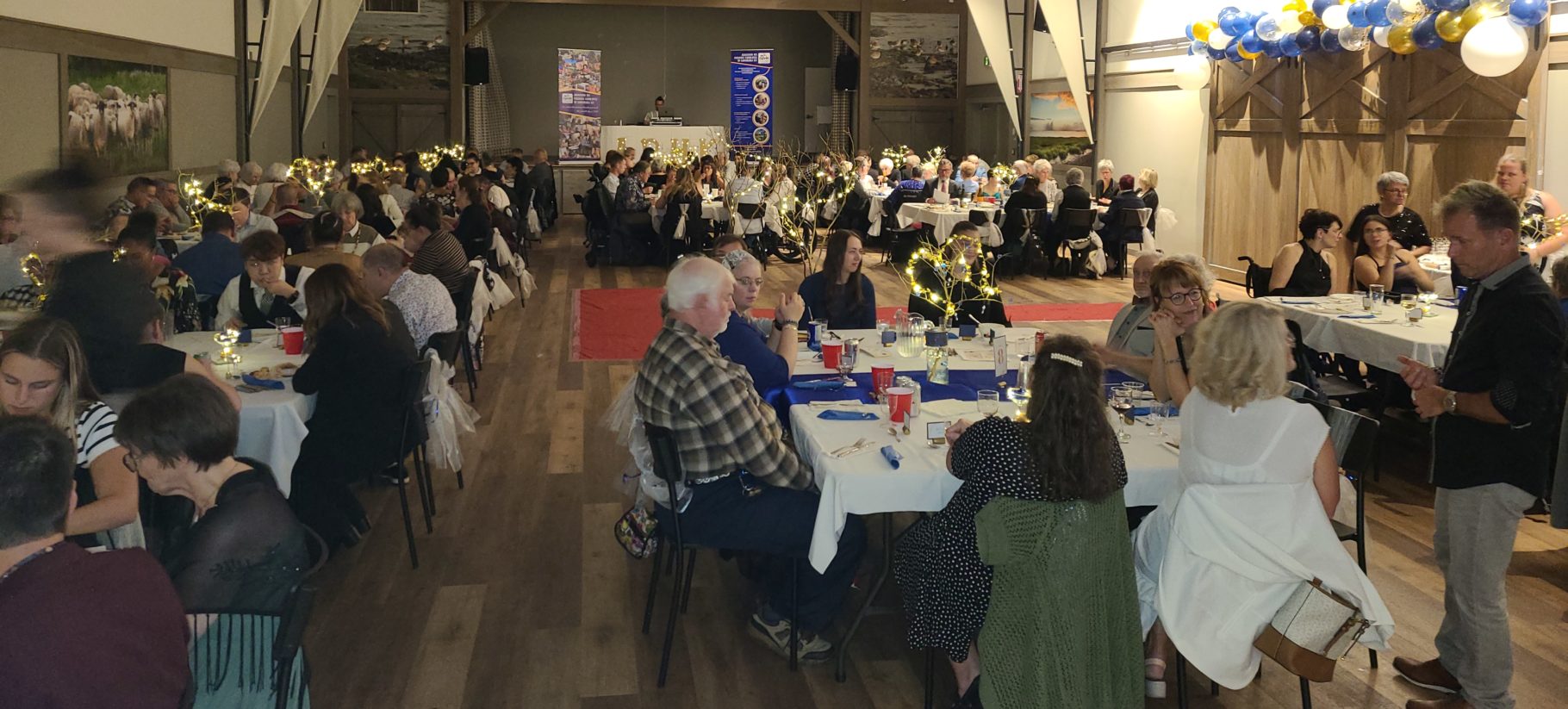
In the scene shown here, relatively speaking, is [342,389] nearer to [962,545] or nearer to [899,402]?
[899,402]

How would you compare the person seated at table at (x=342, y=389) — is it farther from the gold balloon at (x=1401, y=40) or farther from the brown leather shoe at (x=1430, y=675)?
the gold balloon at (x=1401, y=40)

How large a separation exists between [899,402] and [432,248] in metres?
4.52

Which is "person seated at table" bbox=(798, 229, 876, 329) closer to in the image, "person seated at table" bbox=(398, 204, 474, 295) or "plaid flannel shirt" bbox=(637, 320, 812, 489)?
"plaid flannel shirt" bbox=(637, 320, 812, 489)

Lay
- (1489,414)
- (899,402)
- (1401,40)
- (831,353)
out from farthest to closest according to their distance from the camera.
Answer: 1. (1401,40)
2. (831,353)
3. (899,402)
4. (1489,414)

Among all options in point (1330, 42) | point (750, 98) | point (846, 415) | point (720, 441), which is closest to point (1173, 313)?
point (846, 415)

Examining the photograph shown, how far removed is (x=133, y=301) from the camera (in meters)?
3.72

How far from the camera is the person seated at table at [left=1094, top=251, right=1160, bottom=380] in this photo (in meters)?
4.60

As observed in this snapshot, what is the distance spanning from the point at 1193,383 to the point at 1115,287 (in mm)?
9484

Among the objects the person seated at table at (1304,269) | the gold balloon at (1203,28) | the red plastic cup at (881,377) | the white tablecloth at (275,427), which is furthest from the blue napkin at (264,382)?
the gold balloon at (1203,28)

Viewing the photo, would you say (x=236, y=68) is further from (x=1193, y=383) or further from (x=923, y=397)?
(x=1193, y=383)

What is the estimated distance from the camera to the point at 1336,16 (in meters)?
10.2

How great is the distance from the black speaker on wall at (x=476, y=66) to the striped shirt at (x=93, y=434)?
17147mm

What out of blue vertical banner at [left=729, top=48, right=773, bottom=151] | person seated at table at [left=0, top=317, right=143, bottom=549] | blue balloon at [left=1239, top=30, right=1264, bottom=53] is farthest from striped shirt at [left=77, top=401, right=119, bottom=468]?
blue vertical banner at [left=729, top=48, right=773, bottom=151]

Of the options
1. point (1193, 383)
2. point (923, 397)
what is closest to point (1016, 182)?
point (923, 397)
